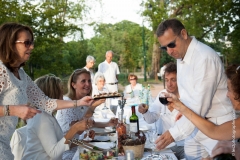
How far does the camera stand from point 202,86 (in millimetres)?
2143

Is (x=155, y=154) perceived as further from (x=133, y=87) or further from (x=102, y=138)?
(x=133, y=87)

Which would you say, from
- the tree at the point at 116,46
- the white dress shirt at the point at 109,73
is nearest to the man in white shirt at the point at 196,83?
the white dress shirt at the point at 109,73

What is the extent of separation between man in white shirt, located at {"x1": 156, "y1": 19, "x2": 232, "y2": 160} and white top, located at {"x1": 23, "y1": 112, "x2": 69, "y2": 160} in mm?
822

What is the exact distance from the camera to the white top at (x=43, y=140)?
2.34 meters

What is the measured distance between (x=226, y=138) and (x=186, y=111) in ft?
0.99

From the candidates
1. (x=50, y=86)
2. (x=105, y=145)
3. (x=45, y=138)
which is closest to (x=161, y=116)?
(x=105, y=145)

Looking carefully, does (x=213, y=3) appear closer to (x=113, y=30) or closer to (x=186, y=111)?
(x=113, y=30)

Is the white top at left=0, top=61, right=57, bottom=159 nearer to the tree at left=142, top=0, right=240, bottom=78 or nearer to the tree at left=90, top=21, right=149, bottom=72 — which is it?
the tree at left=142, top=0, right=240, bottom=78

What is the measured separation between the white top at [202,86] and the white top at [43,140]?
3.04ft

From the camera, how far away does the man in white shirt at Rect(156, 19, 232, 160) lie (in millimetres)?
2160

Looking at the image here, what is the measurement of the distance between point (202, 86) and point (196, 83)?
63mm

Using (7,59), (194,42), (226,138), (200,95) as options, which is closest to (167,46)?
(194,42)

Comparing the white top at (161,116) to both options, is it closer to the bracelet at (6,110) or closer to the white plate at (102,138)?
the white plate at (102,138)

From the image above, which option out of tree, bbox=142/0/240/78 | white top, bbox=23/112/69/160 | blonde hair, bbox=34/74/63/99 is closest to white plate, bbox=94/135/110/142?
white top, bbox=23/112/69/160
